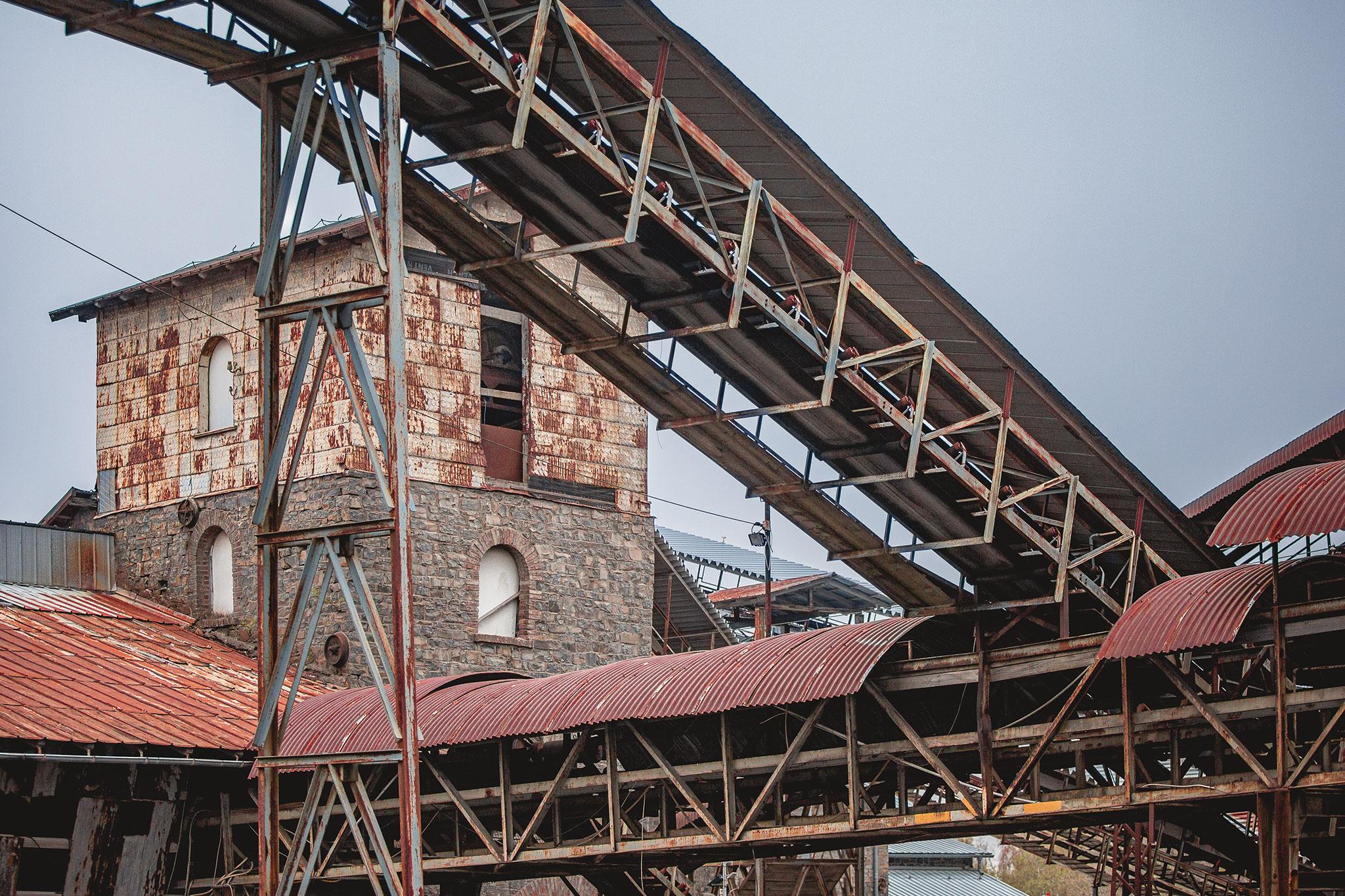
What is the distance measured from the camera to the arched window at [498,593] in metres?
25.6

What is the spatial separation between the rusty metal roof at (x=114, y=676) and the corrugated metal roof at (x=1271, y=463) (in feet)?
40.5

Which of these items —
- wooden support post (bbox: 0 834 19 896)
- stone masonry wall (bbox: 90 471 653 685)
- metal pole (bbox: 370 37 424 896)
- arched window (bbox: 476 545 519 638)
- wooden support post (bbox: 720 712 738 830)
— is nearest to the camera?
metal pole (bbox: 370 37 424 896)

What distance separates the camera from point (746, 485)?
55.9ft

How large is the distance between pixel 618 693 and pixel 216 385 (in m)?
12.6

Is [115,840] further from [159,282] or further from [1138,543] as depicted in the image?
[1138,543]

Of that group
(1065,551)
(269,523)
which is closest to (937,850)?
(1065,551)

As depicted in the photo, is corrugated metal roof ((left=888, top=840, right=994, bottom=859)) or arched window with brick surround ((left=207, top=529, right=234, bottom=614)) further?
corrugated metal roof ((left=888, top=840, right=994, bottom=859))

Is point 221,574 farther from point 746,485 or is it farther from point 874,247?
point 874,247

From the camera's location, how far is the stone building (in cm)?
2497

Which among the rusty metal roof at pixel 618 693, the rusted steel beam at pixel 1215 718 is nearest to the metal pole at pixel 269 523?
the rusty metal roof at pixel 618 693

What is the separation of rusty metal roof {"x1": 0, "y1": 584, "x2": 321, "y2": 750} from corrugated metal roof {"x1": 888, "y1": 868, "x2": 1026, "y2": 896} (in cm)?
2554

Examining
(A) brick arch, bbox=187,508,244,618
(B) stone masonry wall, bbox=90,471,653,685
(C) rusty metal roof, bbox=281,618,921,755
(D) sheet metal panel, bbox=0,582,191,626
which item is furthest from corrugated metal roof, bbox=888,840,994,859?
(C) rusty metal roof, bbox=281,618,921,755

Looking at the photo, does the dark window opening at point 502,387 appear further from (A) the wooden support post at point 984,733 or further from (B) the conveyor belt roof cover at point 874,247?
(A) the wooden support post at point 984,733

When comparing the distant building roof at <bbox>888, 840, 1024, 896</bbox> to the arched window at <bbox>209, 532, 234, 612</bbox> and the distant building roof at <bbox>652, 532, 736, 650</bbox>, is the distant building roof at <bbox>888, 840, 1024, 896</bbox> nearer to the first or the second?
the distant building roof at <bbox>652, 532, 736, 650</bbox>
